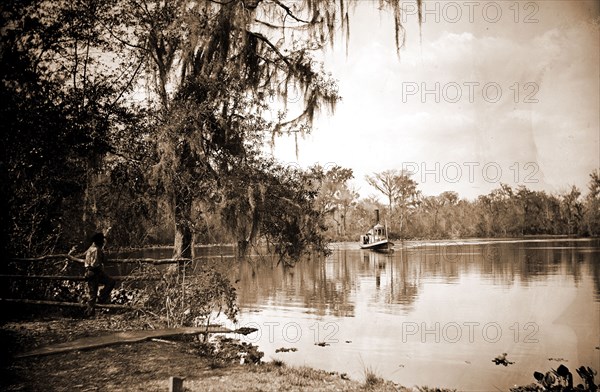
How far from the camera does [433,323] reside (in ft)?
34.6

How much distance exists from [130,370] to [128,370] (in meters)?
0.02

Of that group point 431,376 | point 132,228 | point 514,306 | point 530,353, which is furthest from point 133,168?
point 514,306

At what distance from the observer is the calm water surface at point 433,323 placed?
24.2ft

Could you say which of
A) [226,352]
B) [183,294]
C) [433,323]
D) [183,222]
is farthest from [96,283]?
[433,323]

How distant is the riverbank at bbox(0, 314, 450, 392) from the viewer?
4.21 m

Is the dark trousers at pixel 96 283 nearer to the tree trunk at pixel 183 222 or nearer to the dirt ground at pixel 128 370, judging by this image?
the dirt ground at pixel 128 370

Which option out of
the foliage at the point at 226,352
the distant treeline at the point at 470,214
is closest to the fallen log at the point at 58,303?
the foliage at the point at 226,352

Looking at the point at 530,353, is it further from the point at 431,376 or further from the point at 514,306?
the point at 514,306

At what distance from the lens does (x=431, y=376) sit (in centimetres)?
691

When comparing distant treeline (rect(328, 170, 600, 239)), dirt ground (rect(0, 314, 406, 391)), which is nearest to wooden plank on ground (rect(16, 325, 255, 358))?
dirt ground (rect(0, 314, 406, 391))

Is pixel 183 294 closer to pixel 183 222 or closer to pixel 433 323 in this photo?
pixel 183 222

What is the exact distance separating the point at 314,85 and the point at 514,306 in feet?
31.1

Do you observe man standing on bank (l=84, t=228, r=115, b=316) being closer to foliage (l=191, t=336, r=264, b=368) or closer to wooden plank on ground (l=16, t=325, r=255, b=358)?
wooden plank on ground (l=16, t=325, r=255, b=358)

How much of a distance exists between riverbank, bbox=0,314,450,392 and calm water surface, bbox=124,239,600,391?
6.31ft
